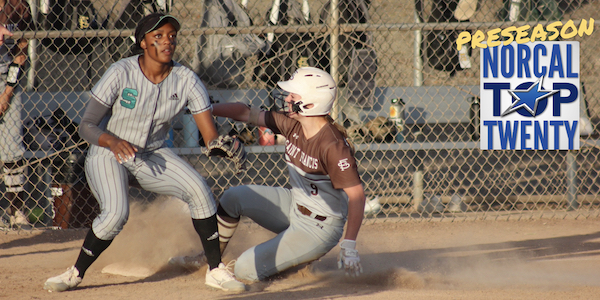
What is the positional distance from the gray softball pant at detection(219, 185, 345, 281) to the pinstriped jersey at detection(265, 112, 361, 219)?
0.32 ft

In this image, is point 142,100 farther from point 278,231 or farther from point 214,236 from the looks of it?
point 278,231

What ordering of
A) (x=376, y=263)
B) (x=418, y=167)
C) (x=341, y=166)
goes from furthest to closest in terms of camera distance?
(x=418, y=167) → (x=376, y=263) → (x=341, y=166)

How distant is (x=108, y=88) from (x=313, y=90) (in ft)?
3.80

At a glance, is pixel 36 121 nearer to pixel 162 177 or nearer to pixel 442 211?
pixel 162 177

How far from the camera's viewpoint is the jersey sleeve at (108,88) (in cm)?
302

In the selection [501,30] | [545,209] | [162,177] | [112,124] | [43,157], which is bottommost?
[43,157]

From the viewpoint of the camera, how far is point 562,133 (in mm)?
5387

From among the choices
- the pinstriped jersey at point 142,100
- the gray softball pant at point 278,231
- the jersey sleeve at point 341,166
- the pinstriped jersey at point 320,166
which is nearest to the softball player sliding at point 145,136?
the pinstriped jersey at point 142,100

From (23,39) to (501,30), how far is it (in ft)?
14.7

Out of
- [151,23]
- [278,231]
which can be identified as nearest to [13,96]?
[151,23]

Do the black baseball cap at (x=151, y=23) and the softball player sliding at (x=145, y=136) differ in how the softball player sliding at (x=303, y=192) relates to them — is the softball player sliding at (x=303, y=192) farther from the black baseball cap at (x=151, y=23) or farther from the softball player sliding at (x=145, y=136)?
the black baseball cap at (x=151, y=23)

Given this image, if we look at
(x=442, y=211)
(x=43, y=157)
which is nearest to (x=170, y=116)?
(x=43, y=157)

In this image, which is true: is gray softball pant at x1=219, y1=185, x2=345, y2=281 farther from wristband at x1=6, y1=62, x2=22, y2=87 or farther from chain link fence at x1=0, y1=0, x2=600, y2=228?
wristband at x1=6, y1=62, x2=22, y2=87

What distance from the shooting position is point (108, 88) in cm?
303
